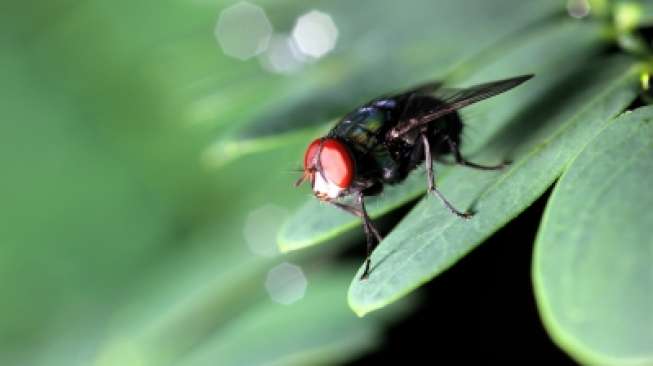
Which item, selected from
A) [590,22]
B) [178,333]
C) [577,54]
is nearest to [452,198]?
[577,54]

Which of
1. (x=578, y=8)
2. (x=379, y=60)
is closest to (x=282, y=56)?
(x=379, y=60)

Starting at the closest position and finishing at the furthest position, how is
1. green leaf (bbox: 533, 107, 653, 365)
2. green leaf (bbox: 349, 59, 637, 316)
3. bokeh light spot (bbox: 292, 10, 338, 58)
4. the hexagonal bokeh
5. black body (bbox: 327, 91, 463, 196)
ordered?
green leaf (bbox: 533, 107, 653, 365) → green leaf (bbox: 349, 59, 637, 316) → black body (bbox: 327, 91, 463, 196) → bokeh light spot (bbox: 292, 10, 338, 58) → the hexagonal bokeh

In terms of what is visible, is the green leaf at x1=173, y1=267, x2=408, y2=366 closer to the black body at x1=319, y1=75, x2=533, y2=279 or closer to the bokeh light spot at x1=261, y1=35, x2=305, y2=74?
the black body at x1=319, y1=75, x2=533, y2=279

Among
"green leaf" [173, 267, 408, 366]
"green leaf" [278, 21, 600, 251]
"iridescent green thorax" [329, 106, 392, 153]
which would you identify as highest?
"iridescent green thorax" [329, 106, 392, 153]

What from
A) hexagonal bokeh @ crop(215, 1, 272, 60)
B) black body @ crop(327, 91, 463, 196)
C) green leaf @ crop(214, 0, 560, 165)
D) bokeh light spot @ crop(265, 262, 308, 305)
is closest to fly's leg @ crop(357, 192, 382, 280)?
black body @ crop(327, 91, 463, 196)

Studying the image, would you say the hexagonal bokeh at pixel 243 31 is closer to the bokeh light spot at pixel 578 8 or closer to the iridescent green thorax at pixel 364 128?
the iridescent green thorax at pixel 364 128

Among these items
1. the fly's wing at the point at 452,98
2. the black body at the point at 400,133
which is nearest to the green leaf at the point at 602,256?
the fly's wing at the point at 452,98

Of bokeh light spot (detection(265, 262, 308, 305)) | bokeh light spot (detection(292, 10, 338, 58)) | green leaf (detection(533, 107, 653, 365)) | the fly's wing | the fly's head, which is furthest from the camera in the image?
bokeh light spot (detection(292, 10, 338, 58))

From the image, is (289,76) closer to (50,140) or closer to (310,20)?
(310,20)
